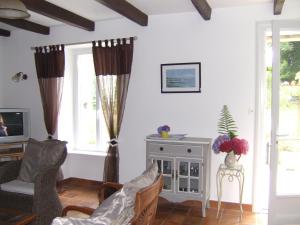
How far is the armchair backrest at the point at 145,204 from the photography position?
135 centimetres

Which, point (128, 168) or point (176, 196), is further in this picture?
point (128, 168)

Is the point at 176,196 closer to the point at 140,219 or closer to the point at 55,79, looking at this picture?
the point at 140,219

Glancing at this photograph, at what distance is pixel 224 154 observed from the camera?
3469 mm

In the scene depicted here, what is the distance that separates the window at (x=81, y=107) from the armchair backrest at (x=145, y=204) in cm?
291

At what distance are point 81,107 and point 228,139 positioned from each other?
2488 millimetres

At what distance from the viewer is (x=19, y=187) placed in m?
2.98

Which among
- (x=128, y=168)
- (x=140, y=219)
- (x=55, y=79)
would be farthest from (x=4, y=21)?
(x=140, y=219)

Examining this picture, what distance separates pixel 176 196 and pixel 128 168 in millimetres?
957

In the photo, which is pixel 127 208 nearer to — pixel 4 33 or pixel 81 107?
pixel 81 107

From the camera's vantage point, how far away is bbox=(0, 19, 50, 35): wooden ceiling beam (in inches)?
157

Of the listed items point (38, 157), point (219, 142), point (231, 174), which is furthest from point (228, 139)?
point (38, 157)

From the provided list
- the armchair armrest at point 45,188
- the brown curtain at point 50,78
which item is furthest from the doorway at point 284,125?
the brown curtain at point 50,78

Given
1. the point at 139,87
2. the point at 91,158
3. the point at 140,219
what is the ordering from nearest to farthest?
the point at 140,219
the point at 139,87
the point at 91,158

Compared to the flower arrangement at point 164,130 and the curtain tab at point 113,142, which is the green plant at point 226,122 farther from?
the curtain tab at point 113,142
